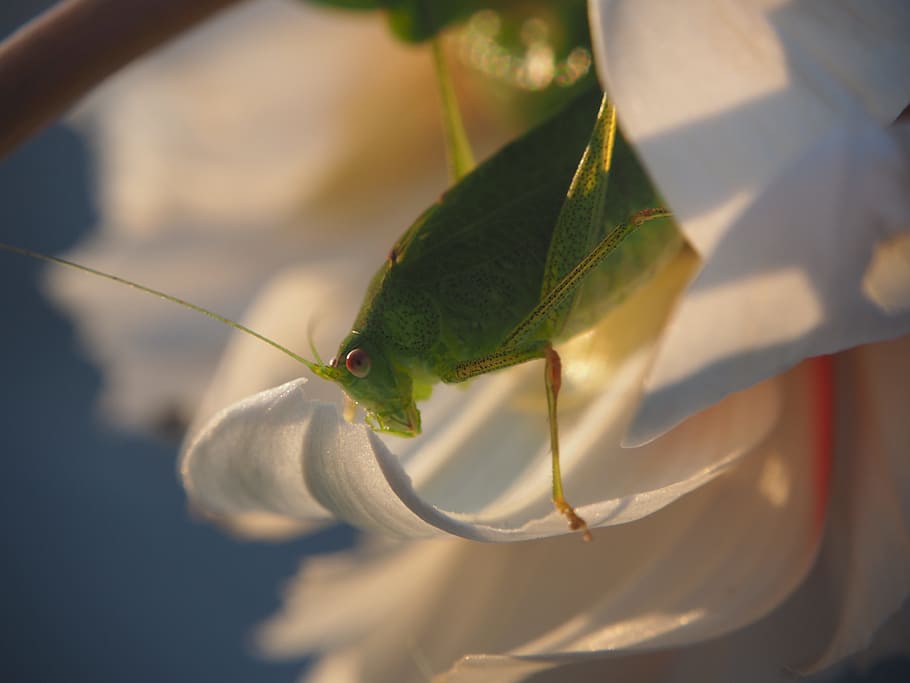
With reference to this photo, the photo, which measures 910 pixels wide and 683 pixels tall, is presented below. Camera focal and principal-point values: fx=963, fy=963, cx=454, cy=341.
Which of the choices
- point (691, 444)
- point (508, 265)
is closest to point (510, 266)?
point (508, 265)

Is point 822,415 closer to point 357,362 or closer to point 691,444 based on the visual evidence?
point 691,444

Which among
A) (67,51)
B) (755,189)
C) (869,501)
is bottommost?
(869,501)

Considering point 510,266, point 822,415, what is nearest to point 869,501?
point 822,415

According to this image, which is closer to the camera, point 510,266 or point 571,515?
point 571,515

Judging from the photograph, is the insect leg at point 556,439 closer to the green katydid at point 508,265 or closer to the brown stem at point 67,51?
the green katydid at point 508,265

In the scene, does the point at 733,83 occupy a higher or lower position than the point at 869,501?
higher

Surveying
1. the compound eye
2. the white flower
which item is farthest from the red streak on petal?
the compound eye

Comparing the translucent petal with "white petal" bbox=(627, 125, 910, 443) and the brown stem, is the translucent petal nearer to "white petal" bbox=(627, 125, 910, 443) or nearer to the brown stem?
"white petal" bbox=(627, 125, 910, 443)
